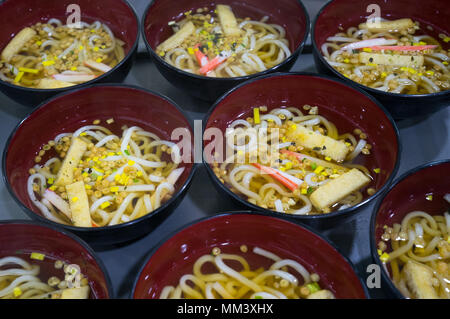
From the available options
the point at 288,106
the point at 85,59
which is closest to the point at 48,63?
the point at 85,59

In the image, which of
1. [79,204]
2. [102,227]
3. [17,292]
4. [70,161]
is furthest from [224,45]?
[17,292]

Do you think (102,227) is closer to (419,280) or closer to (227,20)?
(419,280)

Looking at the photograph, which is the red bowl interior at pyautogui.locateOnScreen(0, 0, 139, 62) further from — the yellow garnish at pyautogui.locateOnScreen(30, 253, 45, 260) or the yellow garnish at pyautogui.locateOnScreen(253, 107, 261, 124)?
the yellow garnish at pyautogui.locateOnScreen(30, 253, 45, 260)

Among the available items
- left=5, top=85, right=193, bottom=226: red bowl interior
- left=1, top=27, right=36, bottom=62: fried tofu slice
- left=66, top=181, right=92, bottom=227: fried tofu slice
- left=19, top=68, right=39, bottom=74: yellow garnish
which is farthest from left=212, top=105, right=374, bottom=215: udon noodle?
left=1, top=27, right=36, bottom=62: fried tofu slice

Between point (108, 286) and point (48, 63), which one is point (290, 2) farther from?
point (108, 286)
